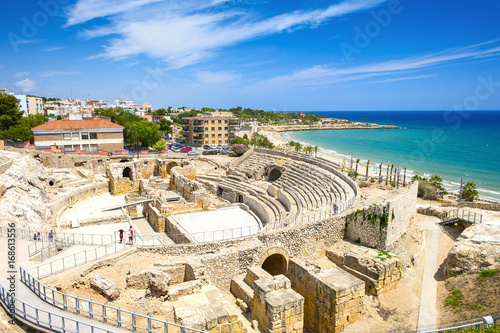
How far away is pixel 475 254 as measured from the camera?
50.5 ft

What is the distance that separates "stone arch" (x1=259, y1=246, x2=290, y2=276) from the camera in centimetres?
1527

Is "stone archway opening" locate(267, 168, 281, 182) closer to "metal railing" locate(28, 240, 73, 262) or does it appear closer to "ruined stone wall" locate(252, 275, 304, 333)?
"ruined stone wall" locate(252, 275, 304, 333)

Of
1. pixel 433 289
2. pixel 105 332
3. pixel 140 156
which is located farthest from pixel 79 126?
pixel 433 289

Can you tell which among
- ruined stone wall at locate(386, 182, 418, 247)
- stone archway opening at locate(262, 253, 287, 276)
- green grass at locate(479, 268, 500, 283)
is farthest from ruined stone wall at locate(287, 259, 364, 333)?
ruined stone wall at locate(386, 182, 418, 247)

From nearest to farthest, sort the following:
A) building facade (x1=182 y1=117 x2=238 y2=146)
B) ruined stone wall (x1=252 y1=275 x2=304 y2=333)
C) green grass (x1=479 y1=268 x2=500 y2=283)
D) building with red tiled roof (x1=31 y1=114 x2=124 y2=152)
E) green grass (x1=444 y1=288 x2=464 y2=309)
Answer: ruined stone wall (x1=252 y1=275 x2=304 y2=333) → green grass (x1=444 y1=288 x2=464 y2=309) → green grass (x1=479 y1=268 x2=500 y2=283) → building with red tiled roof (x1=31 y1=114 x2=124 y2=152) → building facade (x1=182 y1=117 x2=238 y2=146)

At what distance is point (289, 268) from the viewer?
15.3 m

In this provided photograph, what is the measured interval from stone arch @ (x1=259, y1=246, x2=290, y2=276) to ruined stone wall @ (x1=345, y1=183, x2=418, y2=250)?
5.14 m

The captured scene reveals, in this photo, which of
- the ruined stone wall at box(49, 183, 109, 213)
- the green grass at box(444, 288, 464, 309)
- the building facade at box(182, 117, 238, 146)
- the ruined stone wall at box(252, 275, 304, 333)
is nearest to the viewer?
the ruined stone wall at box(252, 275, 304, 333)

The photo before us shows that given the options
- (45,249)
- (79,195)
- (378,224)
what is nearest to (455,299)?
(378,224)

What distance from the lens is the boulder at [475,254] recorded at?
14969 mm

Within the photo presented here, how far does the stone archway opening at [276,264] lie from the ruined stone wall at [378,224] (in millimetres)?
5157

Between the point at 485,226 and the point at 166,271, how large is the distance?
57.9 feet

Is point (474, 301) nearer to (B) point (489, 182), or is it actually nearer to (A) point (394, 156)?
(B) point (489, 182)

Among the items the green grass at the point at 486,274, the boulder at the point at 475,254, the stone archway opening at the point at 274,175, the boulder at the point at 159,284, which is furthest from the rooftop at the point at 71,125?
the green grass at the point at 486,274
